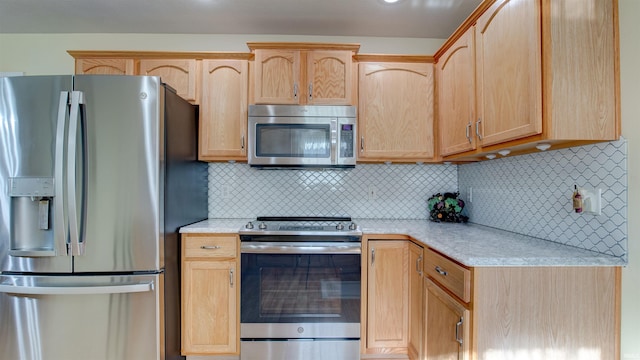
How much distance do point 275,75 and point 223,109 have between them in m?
0.48

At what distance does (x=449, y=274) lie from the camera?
4.67 ft

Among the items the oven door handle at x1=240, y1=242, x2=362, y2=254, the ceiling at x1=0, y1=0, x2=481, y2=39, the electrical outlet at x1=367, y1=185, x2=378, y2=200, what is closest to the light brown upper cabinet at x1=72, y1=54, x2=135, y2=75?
the ceiling at x1=0, y1=0, x2=481, y2=39

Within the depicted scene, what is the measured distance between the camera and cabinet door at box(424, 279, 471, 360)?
1.29 meters

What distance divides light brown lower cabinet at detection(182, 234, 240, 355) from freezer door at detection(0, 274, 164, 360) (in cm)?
30

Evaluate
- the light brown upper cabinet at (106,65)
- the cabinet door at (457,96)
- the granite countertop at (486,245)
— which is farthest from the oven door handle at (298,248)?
the light brown upper cabinet at (106,65)

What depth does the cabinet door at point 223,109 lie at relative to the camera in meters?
2.29

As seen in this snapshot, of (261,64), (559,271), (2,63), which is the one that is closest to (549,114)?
(559,271)

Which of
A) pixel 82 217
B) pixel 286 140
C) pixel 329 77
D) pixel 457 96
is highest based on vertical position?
pixel 329 77

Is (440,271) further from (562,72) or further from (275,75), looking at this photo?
(275,75)

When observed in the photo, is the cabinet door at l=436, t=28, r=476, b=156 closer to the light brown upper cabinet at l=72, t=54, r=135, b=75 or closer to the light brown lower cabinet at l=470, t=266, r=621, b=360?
the light brown lower cabinet at l=470, t=266, r=621, b=360

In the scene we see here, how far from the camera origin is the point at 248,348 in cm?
199

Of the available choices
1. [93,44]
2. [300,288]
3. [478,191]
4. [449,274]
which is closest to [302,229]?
[300,288]

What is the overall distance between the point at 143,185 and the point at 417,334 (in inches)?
74.5

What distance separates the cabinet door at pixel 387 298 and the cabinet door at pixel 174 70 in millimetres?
1811
